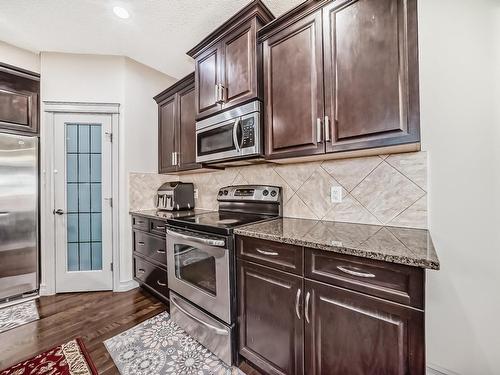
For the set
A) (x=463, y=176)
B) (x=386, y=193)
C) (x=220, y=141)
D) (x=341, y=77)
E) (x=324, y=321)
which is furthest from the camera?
(x=220, y=141)

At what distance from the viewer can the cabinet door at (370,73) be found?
110 cm

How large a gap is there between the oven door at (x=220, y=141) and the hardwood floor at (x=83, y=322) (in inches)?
63.1

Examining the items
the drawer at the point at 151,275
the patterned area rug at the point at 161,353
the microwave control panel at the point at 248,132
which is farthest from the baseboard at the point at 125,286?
the microwave control panel at the point at 248,132

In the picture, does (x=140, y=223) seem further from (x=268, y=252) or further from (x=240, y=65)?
(x=240, y=65)

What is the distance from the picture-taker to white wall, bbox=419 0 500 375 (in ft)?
3.67

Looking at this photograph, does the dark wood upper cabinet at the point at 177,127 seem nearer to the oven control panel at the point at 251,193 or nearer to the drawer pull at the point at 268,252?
the oven control panel at the point at 251,193

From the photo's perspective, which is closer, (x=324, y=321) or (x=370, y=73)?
(x=324, y=321)

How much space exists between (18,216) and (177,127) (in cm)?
194

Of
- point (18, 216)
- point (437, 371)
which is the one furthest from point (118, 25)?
point (437, 371)

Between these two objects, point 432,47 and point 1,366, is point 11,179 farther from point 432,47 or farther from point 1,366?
point 432,47

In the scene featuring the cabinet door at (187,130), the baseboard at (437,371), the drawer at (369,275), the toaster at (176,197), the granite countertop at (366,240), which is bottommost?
the baseboard at (437,371)

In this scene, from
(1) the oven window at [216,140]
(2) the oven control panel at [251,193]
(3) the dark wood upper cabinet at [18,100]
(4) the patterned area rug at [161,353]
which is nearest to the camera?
(4) the patterned area rug at [161,353]

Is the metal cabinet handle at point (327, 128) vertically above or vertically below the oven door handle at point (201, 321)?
above

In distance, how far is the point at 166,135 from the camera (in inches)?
109
